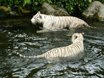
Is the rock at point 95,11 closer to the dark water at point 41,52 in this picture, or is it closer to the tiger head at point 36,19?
the dark water at point 41,52

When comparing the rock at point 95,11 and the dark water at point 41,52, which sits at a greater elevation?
the rock at point 95,11

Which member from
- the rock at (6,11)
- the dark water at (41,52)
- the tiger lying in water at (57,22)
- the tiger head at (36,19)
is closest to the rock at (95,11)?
the tiger lying in water at (57,22)

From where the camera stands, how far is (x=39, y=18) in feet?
45.2

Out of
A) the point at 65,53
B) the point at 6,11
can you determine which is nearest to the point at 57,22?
the point at 6,11

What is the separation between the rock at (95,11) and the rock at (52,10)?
116 centimetres

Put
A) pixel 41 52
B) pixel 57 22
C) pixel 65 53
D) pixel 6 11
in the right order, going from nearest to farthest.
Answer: pixel 65 53
pixel 41 52
pixel 57 22
pixel 6 11

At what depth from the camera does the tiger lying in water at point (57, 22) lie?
13.8m

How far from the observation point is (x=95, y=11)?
52.1ft

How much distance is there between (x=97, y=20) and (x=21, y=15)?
157 inches

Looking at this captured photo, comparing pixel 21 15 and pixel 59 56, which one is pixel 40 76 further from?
pixel 21 15

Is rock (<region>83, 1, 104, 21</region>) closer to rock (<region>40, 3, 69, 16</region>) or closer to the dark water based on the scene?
rock (<region>40, 3, 69, 16</region>)

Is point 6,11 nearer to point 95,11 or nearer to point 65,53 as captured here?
point 95,11

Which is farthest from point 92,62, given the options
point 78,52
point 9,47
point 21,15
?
point 21,15

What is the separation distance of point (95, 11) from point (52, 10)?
7.44ft
